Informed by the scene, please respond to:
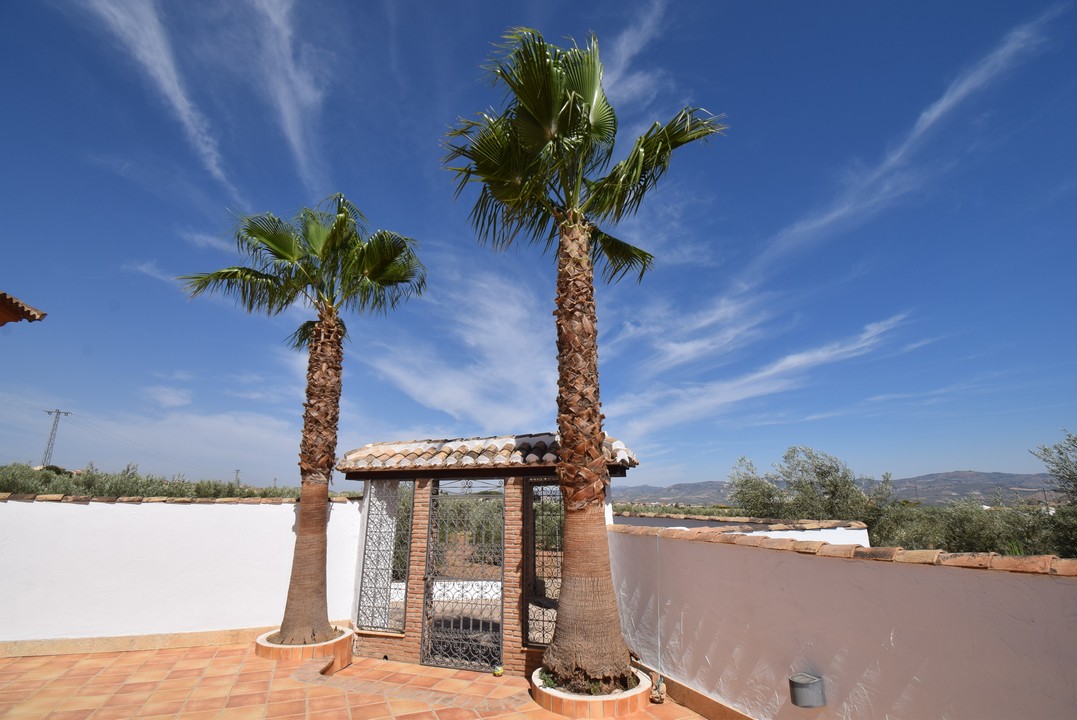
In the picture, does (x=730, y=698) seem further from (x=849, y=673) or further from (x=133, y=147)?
(x=133, y=147)

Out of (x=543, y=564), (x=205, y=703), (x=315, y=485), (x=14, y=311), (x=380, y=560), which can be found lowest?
(x=205, y=703)

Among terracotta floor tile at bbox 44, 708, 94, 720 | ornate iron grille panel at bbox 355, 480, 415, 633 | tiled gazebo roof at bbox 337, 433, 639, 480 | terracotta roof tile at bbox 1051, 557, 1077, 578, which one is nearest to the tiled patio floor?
terracotta floor tile at bbox 44, 708, 94, 720

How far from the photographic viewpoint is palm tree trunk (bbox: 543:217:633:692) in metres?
5.79

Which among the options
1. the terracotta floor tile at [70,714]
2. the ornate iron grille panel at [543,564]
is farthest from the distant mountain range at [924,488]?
the terracotta floor tile at [70,714]

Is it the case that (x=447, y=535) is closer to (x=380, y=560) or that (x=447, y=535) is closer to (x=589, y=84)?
(x=380, y=560)

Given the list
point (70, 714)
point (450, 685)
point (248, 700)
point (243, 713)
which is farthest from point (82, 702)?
point (450, 685)

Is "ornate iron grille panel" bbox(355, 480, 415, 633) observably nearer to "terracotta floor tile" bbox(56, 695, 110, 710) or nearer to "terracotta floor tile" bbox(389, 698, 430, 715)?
"terracotta floor tile" bbox(389, 698, 430, 715)

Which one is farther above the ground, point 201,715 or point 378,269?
point 378,269

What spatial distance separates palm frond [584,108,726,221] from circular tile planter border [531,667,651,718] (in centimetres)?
652

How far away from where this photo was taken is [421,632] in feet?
27.0

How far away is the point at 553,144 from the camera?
665 centimetres

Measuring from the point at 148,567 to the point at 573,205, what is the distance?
9.56m

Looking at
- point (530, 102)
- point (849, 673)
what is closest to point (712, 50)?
point (530, 102)

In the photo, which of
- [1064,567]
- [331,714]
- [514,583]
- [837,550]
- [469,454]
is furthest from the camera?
[469,454]
